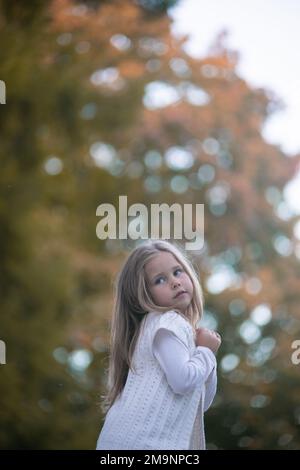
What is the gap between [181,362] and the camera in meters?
1.78

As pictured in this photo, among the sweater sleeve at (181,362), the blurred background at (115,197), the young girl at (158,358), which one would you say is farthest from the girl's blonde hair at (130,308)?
the blurred background at (115,197)

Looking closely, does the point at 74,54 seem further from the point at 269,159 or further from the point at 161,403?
the point at 161,403

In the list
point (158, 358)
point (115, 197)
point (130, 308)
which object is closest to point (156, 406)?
point (158, 358)

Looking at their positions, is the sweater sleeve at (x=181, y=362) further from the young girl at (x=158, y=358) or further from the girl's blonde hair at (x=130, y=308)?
the girl's blonde hair at (x=130, y=308)

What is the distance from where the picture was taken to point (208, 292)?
22.5 feet

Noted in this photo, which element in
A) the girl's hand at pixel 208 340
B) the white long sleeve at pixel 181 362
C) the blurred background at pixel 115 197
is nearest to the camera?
the white long sleeve at pixel 181 362

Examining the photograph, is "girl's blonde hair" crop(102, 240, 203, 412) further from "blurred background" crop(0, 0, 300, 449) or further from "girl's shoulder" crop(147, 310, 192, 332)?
"blurred background" crop(0, 0, 300, 449)

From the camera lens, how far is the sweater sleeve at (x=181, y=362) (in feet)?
5.79

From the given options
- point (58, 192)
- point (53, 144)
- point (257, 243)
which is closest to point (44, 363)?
point (58, 192)

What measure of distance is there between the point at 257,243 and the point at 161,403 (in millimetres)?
5878

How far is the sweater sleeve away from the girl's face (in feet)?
0.41

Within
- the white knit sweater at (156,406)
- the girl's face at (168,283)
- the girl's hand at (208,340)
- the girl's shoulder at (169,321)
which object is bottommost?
the white knit sweater at (156,406)

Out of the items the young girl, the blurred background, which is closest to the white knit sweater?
the young girl
